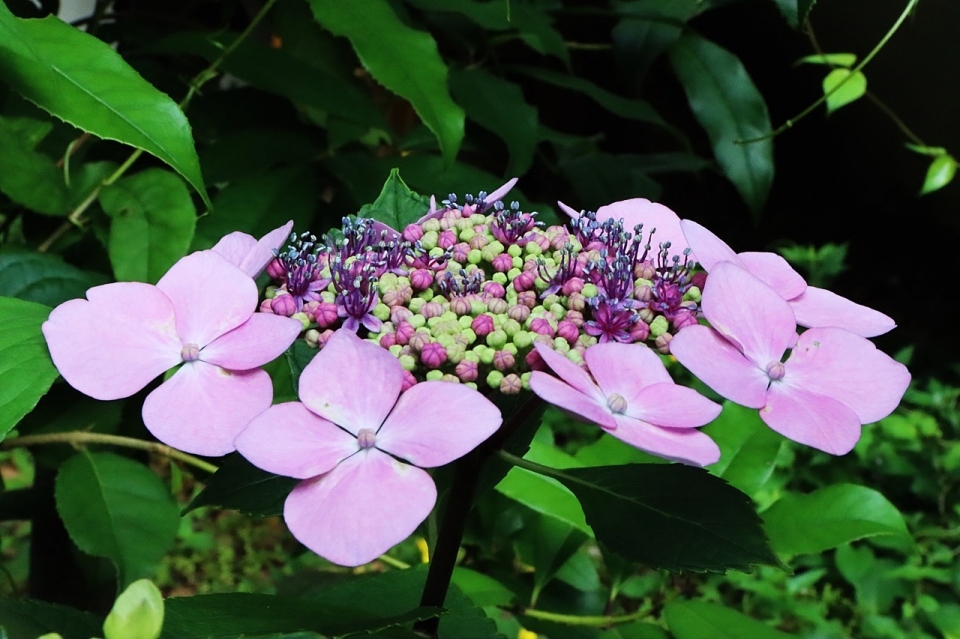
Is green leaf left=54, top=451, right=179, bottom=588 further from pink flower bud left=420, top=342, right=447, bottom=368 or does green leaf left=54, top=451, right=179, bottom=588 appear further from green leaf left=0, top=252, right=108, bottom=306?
pink flower bud left=420, top=342, right=447, bottom=368

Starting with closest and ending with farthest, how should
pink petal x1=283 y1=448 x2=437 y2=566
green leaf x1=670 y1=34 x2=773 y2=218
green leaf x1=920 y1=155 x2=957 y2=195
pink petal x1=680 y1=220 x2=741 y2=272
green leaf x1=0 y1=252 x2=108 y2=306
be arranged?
1. pink petal x1=283 y1=448 x2=437 y2=566
2. pink petal x1=680 y1=220 x2=741 y2=272
3. green leaf x1=0 y1=252 x2=108 y2=306
4. green leaf x1=670 y1=34 x2=773 y2=218
5. green leaf x1=920 y1=155 x2=957 y2=195

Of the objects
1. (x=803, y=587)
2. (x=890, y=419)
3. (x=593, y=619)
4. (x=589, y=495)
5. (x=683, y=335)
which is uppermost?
(x=683, y=335)

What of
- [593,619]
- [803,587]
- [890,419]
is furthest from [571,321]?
[890,419]

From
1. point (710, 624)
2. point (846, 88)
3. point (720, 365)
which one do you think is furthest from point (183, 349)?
point (846, 88)

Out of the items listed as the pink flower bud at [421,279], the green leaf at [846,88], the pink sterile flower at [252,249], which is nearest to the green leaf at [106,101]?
the pink sterile flower at [252,249]

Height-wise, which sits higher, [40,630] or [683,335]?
[683,335]

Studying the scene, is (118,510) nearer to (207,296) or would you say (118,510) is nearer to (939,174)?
(207,296)

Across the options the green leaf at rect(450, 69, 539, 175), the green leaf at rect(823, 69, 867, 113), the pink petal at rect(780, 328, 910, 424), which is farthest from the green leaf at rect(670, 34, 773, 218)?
the pink petal at rect(780, 328, 910, 424)

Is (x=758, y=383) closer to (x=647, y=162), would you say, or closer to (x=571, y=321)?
(x=571, y=321)
